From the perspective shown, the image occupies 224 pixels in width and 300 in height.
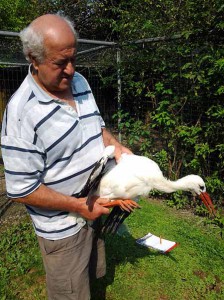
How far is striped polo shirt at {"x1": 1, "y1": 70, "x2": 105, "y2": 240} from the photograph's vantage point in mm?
2004

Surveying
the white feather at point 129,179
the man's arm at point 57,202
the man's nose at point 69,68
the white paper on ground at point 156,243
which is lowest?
the white paper on ground at point 156,243

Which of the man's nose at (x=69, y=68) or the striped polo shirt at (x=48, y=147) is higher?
the man's nose at (x=69, y=68)

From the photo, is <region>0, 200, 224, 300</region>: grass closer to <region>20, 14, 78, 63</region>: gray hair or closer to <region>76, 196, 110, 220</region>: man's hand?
<region>76, 196, 110, 220</region>: man's hand

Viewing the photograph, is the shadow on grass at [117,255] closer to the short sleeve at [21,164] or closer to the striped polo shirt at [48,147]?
the striped polo shirt at [48,147]

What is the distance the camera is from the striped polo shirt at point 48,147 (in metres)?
2.00

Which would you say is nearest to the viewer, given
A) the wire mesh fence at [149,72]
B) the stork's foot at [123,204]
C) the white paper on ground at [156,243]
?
the stork's foot at [123,204]

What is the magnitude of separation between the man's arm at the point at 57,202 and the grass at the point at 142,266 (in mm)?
1690

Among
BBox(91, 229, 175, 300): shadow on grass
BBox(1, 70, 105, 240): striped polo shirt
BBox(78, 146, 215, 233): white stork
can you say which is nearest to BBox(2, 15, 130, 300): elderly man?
BBox(1, 70, 105, 240): striped polo shirt

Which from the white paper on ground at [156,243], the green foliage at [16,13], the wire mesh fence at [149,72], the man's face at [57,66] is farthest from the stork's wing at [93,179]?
the green foliage at [16,13]

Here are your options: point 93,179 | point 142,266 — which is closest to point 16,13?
point 142,266

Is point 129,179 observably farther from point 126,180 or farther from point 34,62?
point 34,62

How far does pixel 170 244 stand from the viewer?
14.7ft

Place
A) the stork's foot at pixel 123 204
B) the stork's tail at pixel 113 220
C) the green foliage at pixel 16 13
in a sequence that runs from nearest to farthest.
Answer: the stork's foot at pixel 123 204, the stork's tail at pixel 113 220, the green foliage at pixel 16 13

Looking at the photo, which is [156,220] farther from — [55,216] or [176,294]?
[55,216]
